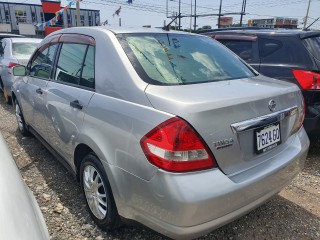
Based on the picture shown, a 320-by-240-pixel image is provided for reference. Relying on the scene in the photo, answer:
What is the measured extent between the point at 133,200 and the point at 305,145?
5.03 feet

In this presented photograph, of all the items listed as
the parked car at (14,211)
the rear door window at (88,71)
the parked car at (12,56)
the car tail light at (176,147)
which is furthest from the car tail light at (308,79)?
the parked car at (12,56)

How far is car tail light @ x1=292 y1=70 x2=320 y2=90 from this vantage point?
10.9 ft

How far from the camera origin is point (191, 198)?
1.57m

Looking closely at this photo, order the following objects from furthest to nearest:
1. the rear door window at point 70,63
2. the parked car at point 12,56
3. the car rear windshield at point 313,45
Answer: the parked car at point 12,56 → the car rear windshield at point 313,45 → the rear door window at point 70,63

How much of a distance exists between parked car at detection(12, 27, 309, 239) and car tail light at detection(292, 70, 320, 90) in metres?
1.11

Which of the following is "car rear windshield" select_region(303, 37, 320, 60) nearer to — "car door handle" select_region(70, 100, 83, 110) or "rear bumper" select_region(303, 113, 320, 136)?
"rear bumper" select_region(303, 113, 320, 136)

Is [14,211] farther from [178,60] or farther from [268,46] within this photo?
[268,46]

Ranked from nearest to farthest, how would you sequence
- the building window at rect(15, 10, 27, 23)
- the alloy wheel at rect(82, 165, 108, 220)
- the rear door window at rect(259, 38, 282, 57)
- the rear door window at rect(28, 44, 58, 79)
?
the alloy wheel at rect(82, 165, 108, 220), the rear door window at rect(28, 44, 58, 79), the rear door window at rect(259, 38, 282, 57), the building window at rect(15, 10, 27, 23)

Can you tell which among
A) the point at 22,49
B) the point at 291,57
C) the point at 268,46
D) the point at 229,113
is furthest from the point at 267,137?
the point at 22,49

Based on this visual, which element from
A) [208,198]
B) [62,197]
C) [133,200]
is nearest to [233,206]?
[208,198]

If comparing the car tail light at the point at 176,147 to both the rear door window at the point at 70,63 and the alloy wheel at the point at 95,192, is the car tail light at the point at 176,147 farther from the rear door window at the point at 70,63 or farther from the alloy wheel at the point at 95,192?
the rear door window at the point at 70,63

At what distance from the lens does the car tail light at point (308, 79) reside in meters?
3.33

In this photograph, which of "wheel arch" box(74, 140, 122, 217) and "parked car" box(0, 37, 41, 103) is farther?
"parked car" box(0, 37, 41, 103)

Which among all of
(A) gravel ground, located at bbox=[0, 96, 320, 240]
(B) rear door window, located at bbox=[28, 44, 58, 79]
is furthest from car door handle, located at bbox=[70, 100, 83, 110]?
(A) gravel ground, located at bbox=[0, 96, 320, 240]
